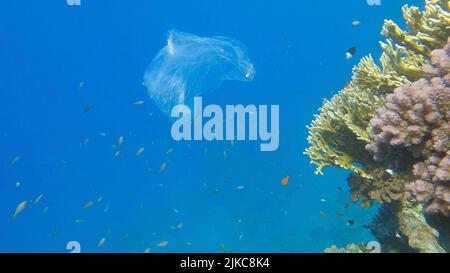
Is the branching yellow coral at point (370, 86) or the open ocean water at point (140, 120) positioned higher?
the open ocean water at point (140, 120)

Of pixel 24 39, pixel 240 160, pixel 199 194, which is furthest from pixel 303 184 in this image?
pixel 24 39

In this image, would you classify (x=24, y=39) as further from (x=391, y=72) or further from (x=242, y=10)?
(x=391, y=72)

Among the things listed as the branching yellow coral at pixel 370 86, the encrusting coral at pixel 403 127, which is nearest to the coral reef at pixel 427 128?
the encrusting coral at pixel 403 127

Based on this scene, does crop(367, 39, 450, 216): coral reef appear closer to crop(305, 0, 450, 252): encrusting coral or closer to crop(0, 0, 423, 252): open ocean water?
crop(305, 0, 450, 252): encrusting coral

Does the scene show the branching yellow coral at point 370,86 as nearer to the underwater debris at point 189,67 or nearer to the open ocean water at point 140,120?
the underwater debris at point 189,67

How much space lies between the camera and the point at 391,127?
12.7 ft

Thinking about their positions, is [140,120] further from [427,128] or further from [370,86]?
[427,128]

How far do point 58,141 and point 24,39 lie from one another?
14.3m

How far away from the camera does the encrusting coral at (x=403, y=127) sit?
3631mm

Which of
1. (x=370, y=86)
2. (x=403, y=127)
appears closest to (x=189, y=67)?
(x=370, y=86)

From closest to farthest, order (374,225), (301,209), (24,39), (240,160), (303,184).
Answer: (374,225) → (301,209) → (303,184) → (240,160) → (24,39)

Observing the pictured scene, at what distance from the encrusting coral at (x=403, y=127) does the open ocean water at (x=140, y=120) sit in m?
24.9

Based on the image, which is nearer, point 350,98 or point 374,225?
point 350,98

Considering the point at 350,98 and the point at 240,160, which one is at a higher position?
the point at 240,160
